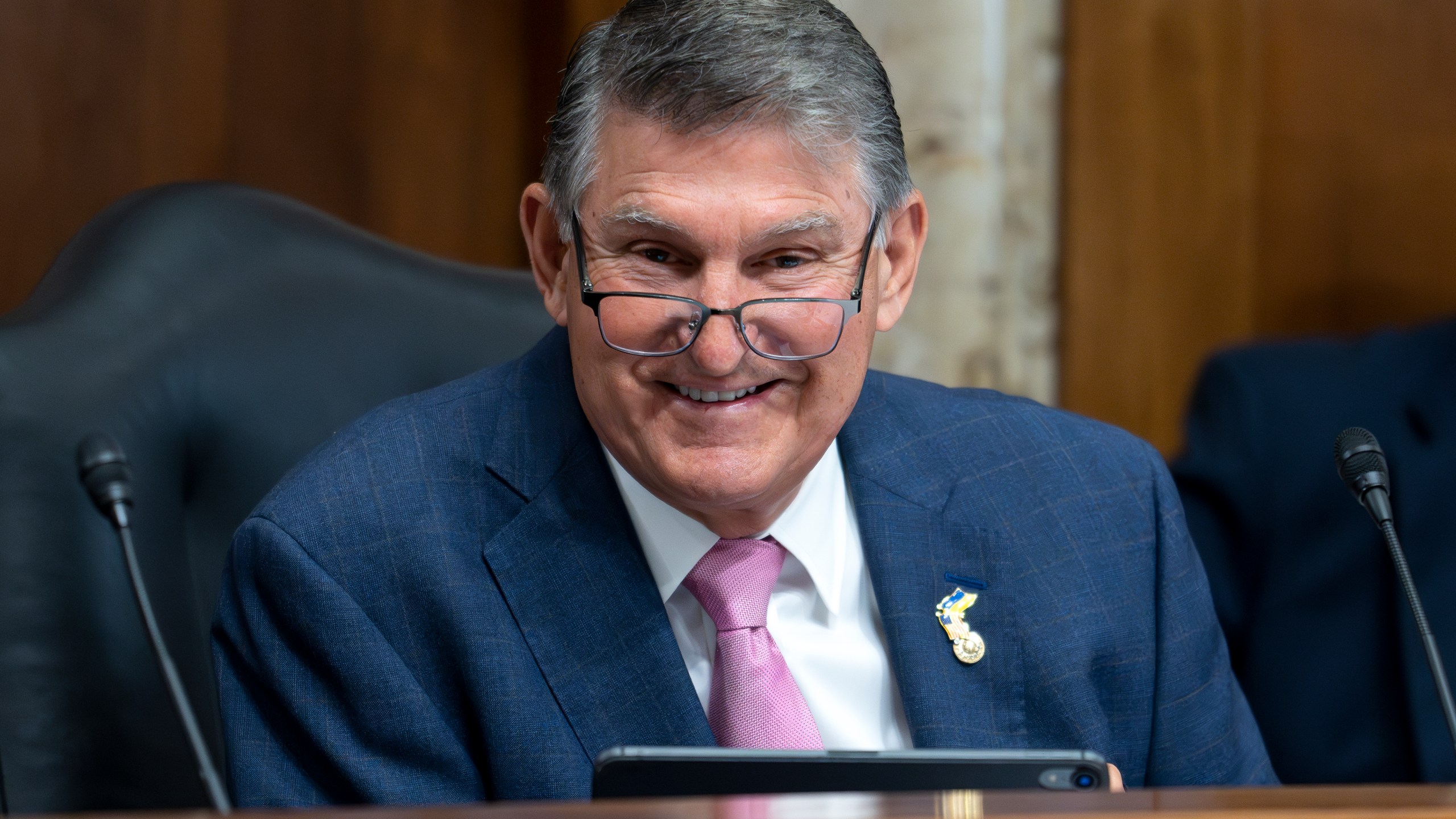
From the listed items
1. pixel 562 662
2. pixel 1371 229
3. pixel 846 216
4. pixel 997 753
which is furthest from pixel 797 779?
pixel 1371 229

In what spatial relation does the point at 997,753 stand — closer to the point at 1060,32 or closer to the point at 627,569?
the point at 627,569

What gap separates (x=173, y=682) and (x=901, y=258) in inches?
31.0

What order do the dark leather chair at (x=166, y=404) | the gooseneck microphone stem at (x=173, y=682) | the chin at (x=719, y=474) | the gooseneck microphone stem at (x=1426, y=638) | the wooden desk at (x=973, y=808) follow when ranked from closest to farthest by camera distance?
1. the wooden desk at (x=973, y=808)
2. the gooseneck microphone stem at (x=173, y=682)
3. the gooseneck microphone stem at (x=1426, y=638)
4. the chin at (x=719, y=474)
5. the dark leather chair at (x=166, y=404)

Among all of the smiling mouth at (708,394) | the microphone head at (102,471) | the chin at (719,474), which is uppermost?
the smiling mouth at (708,394)

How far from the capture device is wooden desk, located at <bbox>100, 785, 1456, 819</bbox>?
2.36 ft

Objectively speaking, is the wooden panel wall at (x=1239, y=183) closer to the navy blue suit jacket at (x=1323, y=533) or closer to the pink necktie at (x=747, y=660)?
the navy blue suit jacket at (x=1323, y=533)

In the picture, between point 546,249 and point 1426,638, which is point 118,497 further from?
point 1426,638

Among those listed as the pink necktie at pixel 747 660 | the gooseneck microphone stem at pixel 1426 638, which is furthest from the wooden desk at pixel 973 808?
the pink necktie at pixel 747 660

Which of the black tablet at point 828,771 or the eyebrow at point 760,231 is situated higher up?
the eyebrow at point 760,231

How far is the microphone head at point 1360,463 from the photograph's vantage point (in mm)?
1152

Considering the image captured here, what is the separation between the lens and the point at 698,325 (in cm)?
118

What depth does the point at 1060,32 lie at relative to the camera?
2473 mm

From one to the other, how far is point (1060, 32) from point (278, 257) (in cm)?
150

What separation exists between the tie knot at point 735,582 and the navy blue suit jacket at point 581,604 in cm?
5
